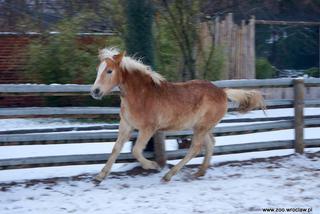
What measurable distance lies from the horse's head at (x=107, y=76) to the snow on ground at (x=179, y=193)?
117 cm

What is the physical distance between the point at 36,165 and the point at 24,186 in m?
0.46

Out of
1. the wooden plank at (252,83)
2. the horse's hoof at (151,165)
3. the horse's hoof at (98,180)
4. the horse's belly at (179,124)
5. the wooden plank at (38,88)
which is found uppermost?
the wooden plank at (38,88)

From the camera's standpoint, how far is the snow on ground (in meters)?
6.06

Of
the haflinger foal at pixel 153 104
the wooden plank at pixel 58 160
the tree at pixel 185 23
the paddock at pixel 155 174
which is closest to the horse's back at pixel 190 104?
the haflinger foal at pixel 153 104

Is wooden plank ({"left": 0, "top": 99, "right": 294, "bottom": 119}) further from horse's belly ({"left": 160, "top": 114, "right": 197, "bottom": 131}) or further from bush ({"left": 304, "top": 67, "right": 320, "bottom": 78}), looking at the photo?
bush ({"left": 304, "top": 67, "right": 320, "bottom": 78})

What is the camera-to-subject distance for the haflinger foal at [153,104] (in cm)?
702

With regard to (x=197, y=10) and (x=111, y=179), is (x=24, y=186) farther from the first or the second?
(x=197, y=10)

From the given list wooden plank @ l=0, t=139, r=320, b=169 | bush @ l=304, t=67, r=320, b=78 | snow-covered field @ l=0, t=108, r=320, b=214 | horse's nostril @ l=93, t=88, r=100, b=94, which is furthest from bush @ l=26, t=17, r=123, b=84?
bush @ l=304, t=67, r=320, b=78

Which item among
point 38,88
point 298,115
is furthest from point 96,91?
point 298,115

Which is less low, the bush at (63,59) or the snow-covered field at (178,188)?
the bush at (63,59)

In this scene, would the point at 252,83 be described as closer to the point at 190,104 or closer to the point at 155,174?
the point at 190,104

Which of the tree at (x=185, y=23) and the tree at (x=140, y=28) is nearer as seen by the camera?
the tree at (x=140, y=28)

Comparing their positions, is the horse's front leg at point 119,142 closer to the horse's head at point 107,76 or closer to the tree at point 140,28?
the horse's head at point 107,76

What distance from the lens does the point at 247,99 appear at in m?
8.16
